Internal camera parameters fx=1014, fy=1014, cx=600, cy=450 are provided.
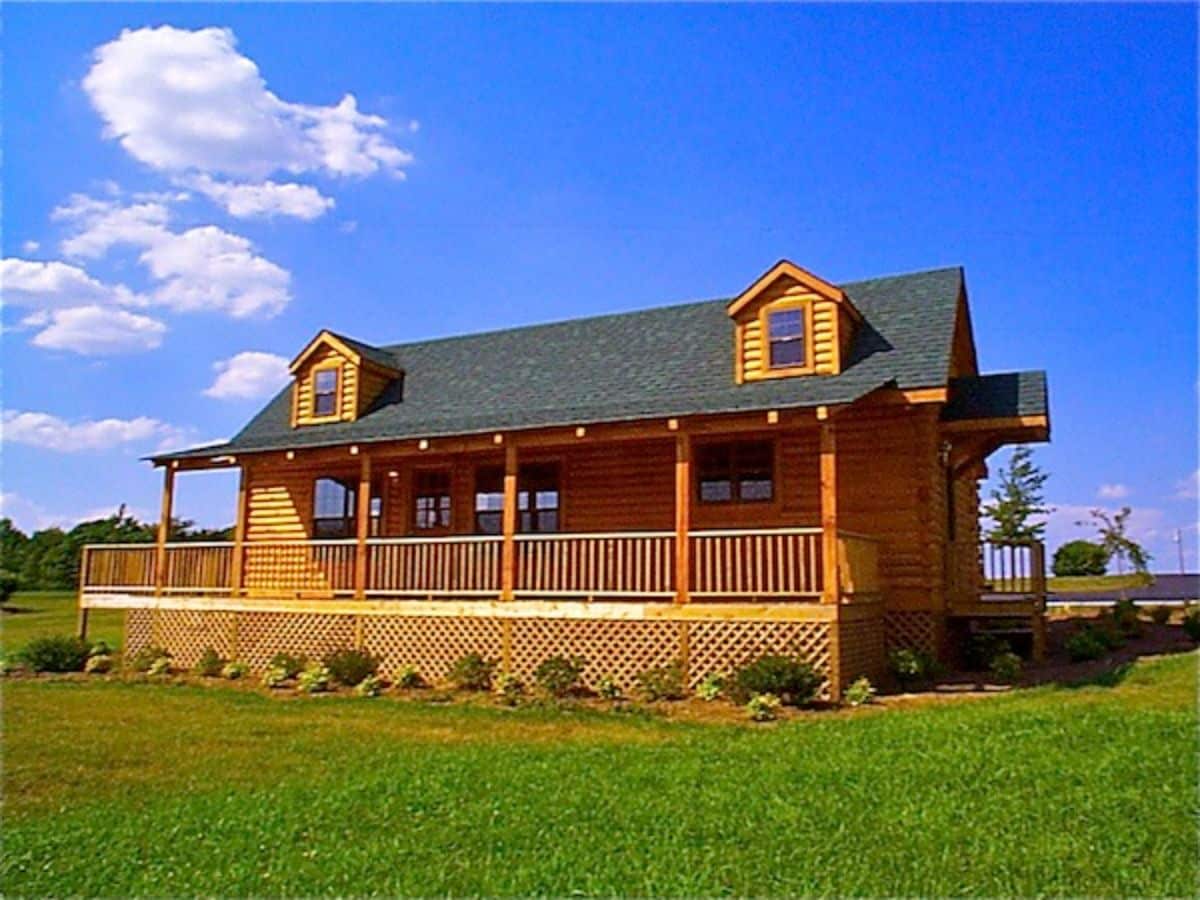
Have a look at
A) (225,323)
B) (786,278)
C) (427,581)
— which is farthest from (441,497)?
(786,278)

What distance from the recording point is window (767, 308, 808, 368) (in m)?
16.4

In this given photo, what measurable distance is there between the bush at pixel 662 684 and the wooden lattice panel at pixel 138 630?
1081 cm

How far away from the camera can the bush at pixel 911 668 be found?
14.1 m

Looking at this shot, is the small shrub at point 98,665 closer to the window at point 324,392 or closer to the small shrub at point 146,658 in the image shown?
the small shrub at point 146,658

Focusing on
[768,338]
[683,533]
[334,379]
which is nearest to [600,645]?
[683,533]

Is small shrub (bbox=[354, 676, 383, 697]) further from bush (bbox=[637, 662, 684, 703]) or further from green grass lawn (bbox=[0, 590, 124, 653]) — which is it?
green grass lawn (bbox=[0, 590, 124, 653])

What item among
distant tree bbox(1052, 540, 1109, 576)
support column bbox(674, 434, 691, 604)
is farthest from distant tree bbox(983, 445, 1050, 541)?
support column bbox(674, 434, 691, 604)

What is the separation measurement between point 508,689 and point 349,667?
2.91m

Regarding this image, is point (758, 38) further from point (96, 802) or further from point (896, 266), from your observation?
point (96, 802)

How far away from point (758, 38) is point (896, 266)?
720 centimetres

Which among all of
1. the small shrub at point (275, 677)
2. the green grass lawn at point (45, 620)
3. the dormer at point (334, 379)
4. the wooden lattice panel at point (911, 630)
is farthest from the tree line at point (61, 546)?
the wooden lattice panel at point (911, 630)

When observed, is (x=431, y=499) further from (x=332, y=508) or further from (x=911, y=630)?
(x=911, y=630)

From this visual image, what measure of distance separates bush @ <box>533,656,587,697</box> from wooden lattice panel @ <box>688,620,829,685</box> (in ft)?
5.32

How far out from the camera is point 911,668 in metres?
14.0
